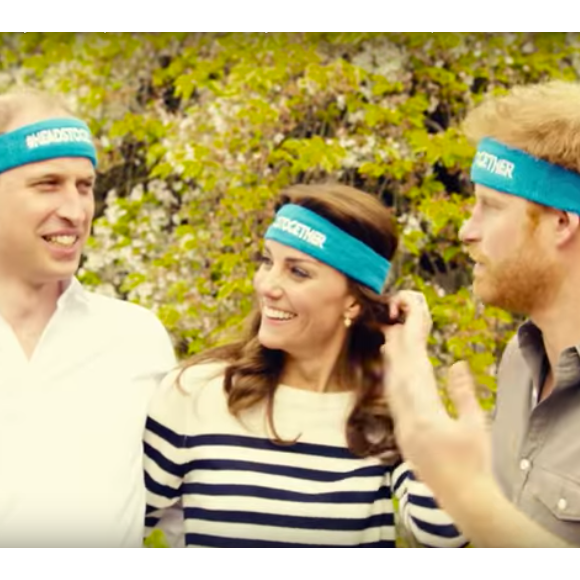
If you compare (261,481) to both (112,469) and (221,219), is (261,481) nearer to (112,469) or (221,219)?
(112,469)

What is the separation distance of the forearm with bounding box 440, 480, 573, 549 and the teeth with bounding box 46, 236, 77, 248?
1.29 metres

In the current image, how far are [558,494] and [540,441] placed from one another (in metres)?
0.18

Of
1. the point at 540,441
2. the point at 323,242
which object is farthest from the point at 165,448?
the point at 540,441

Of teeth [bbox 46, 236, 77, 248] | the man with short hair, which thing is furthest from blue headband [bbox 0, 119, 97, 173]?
teeth [bbox 46, 236, 77, 248]

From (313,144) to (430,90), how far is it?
1.90 ft

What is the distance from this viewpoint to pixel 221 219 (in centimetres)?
402

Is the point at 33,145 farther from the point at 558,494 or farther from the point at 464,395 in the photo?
the point at 558,494

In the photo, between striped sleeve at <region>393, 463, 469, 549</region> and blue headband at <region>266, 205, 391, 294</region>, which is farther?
blue headband at <region>266, 205, 391, 294</region>

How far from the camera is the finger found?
5.96 feet

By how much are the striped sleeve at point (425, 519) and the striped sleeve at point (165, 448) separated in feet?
2.03

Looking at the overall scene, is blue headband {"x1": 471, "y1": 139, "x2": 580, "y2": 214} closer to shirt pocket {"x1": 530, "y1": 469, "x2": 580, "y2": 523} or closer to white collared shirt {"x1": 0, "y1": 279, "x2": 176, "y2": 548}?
shirt pocket {"x1": 530, "y1": 469, "x2": 580, "y2": 523}

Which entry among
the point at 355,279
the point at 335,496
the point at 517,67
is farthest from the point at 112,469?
the point at 517,67

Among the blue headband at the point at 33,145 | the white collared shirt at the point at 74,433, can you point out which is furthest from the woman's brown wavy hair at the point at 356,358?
the blue headband at the point at 33,145

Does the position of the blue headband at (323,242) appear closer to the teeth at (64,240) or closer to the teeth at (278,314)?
the teeth at (278,314)
